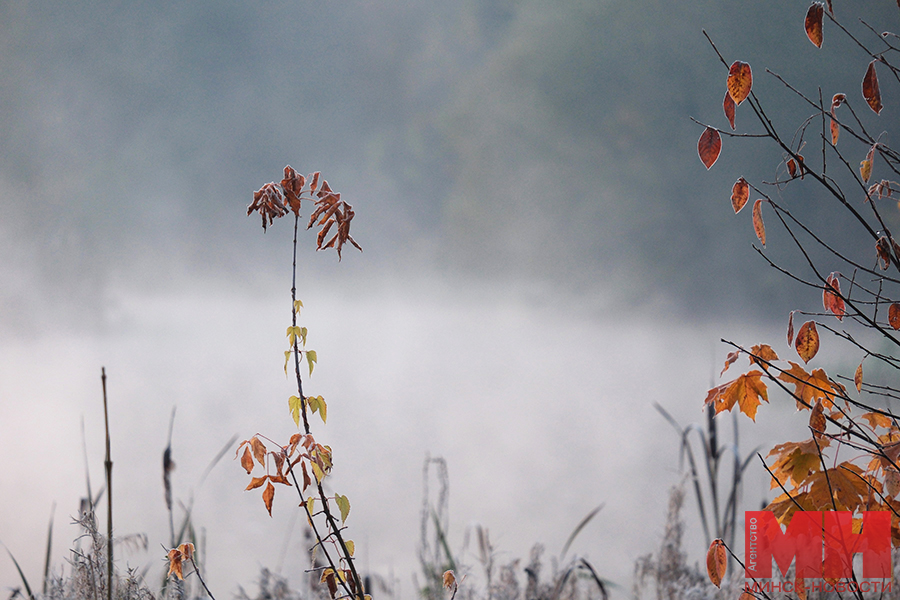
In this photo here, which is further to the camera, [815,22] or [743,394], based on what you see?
[743,394]

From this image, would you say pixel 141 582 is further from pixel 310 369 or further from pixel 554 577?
pixel 554 577

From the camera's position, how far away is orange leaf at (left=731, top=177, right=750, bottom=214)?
4.25 feet

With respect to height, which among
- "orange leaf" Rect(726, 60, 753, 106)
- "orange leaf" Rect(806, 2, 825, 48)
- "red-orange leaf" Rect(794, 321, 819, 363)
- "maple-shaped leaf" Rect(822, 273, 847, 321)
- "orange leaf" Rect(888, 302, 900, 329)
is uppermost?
"orange leaf" Rect(806, 2, 825, 48)

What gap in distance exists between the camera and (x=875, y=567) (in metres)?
1.33

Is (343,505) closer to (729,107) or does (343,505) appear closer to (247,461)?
(247,461)

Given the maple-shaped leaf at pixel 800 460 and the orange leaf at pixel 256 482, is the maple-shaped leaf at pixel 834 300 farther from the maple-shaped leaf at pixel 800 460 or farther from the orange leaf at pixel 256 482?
the orange leaf at pixel 256 482

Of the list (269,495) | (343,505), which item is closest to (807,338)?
(343,505)

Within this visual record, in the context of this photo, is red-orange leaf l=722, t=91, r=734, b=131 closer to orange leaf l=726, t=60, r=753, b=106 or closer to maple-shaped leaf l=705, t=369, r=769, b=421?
orange leaf l=726, t=60, r=753, b=106

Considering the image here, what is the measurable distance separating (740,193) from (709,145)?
0.46 feet

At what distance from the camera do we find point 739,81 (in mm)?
1186

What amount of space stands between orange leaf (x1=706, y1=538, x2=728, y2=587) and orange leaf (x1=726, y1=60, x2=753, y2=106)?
978mm

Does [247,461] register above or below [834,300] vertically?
below

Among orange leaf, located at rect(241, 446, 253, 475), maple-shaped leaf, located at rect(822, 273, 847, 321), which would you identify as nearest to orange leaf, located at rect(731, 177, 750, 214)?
maple-shaped leaf, located at rect(822, 273, 847, 321)

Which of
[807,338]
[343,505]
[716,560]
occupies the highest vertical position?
[807,338]
